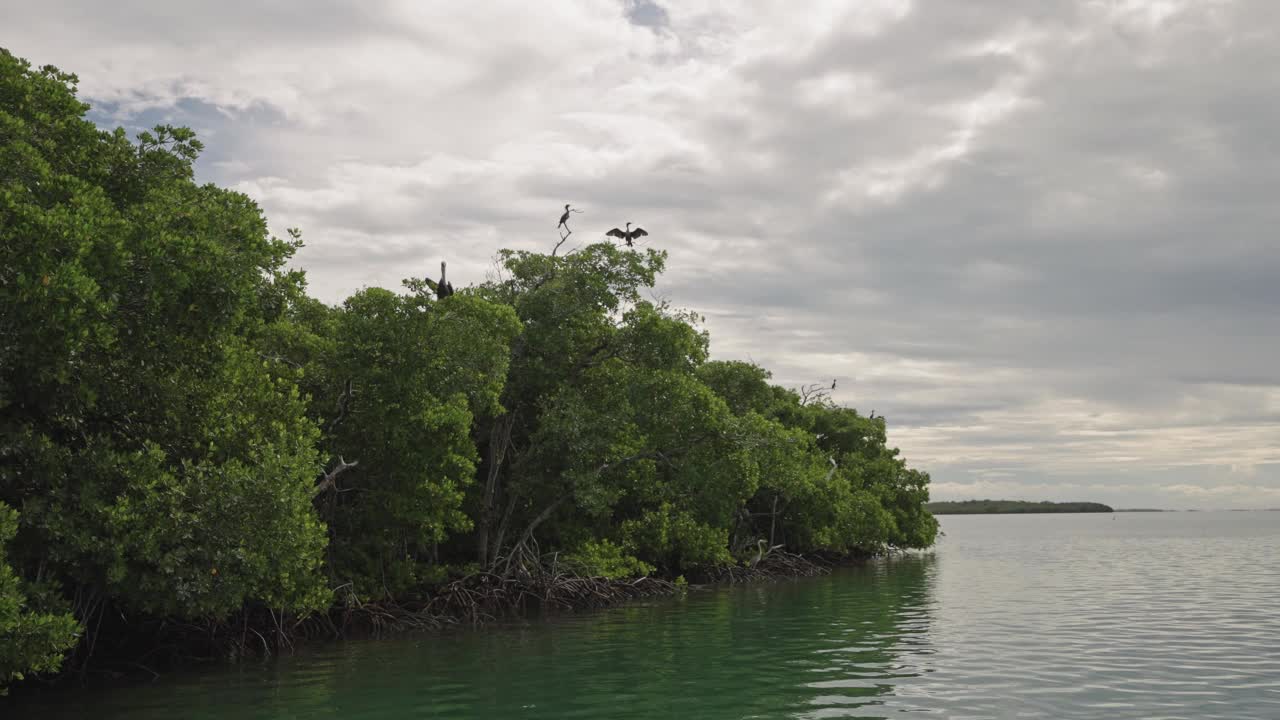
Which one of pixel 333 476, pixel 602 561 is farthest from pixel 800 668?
pixel 602 561

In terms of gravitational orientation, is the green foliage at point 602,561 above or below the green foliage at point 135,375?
below

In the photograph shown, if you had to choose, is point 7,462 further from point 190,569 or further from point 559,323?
point 559,323

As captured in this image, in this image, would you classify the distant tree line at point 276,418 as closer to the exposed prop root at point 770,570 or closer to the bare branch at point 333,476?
the bare branch at point 333,476

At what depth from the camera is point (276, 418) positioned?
18.4m

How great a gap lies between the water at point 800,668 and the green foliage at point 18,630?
7.90 ft

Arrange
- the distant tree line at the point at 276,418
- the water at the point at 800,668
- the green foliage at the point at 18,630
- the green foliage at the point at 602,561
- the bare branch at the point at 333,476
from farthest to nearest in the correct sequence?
the green foliage at the point at 602,561
the bare branch at the point at 333,476
the water at the point at 800,668
the distant tree line at the point at 276,418
the green foliage at the point at 18,630

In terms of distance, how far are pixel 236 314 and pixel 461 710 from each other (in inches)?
261

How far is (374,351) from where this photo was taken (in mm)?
21656

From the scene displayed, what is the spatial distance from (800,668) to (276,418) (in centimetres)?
1061

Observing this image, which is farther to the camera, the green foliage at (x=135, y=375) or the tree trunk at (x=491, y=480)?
the tree trunk at (x=491, y=480)

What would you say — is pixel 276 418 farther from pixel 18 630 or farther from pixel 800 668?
pixel 800 668

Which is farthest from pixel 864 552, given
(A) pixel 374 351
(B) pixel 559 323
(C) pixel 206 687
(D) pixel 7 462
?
(D) pixel 7 462

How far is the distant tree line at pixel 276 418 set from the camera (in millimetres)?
13273

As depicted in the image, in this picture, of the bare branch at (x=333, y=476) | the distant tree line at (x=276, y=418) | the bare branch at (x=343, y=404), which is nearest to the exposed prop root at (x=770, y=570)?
Result: the distant tree line at (x=276, y=418)
